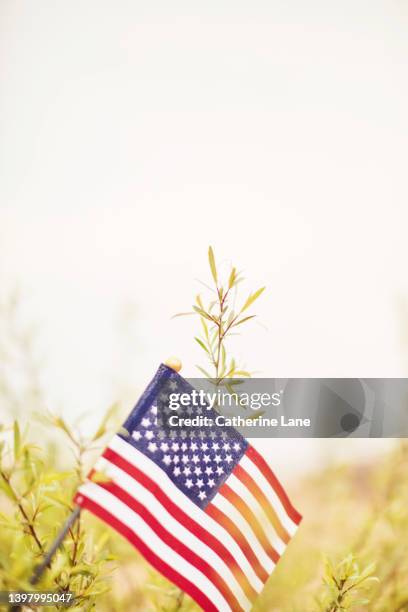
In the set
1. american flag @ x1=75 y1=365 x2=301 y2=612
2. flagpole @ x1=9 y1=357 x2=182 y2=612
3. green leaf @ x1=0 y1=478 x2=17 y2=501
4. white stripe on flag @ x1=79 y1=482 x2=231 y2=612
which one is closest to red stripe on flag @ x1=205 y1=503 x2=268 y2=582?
american flag @ x1=75 y1=365 x2=301 y2=612

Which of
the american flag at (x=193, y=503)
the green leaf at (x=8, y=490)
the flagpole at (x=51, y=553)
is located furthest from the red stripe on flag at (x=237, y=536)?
the green leaf at (x=8, y=490)

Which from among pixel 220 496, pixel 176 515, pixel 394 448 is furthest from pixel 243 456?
pixel 394 448

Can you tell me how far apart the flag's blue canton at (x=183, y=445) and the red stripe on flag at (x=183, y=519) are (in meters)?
0.05

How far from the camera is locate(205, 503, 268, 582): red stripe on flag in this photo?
109 centimetres

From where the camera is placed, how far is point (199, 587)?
40.3 inches

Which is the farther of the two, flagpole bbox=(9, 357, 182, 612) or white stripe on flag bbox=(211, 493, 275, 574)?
white stripe on flag bbox=(211, 493, 275, 574)

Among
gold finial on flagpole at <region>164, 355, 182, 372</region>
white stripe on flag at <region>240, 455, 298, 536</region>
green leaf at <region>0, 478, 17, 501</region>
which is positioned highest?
gold finial on flagpole at <region>164, 355, 182, 372</region>

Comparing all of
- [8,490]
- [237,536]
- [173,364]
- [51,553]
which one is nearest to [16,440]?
[8,490]

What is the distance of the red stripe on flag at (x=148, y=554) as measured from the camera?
0.93m

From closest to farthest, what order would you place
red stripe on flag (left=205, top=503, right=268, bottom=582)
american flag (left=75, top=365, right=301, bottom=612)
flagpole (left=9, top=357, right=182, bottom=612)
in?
flagpole (left=9, top=357, right=182, bottom=612) → american flag (left=75, top=365, right=301, bottom=612) → red stripe on flag (left=205, top=503, right=268, bottom=582)

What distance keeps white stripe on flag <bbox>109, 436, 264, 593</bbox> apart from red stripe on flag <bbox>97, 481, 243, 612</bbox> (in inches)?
2.7

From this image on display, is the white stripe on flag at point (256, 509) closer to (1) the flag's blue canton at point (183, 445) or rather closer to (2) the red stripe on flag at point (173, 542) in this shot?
(1) the flag's blue canton at point (183, 445)

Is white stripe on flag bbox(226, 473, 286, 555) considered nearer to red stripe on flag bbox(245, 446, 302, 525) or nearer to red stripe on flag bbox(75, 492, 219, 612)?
red stripe on flag bbox(245, 446, 302, 525)

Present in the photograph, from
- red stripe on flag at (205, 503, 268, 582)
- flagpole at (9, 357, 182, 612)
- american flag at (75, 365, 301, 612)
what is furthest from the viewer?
red stripe on flag at (205, 503, 268, 582)
